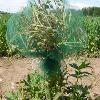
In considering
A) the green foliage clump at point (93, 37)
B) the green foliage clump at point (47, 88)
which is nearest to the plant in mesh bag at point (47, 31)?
the green foliage clump at point (47, 88)

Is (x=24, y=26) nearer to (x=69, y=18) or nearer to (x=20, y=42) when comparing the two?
(x=20, y=42)

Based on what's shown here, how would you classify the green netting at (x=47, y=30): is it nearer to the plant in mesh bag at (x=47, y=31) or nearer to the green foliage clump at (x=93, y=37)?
the plant in mesh bag at (x=47, y=31)

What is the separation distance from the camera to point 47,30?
347 cm

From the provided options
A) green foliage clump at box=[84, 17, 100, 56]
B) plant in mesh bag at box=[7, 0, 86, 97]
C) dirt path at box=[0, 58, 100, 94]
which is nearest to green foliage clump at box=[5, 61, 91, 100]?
plant in mesh bag at box=[7, 0, 86, 97]

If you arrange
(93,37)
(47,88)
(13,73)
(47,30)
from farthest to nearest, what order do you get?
(93,37)
(13,73)
(47,88)
(47,30)

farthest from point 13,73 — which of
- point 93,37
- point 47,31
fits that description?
point 93,37

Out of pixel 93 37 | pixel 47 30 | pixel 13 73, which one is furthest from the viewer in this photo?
pixel 93 37

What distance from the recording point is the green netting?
350 cm

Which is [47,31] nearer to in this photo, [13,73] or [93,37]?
[13,73]

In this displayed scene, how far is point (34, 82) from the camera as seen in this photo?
398 centimetres

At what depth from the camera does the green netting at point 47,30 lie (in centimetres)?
A: 350

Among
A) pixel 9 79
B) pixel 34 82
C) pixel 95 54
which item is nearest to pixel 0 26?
pixel 95 54

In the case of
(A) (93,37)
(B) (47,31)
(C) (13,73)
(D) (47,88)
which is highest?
(B) (47,31)

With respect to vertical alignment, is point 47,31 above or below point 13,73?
above
